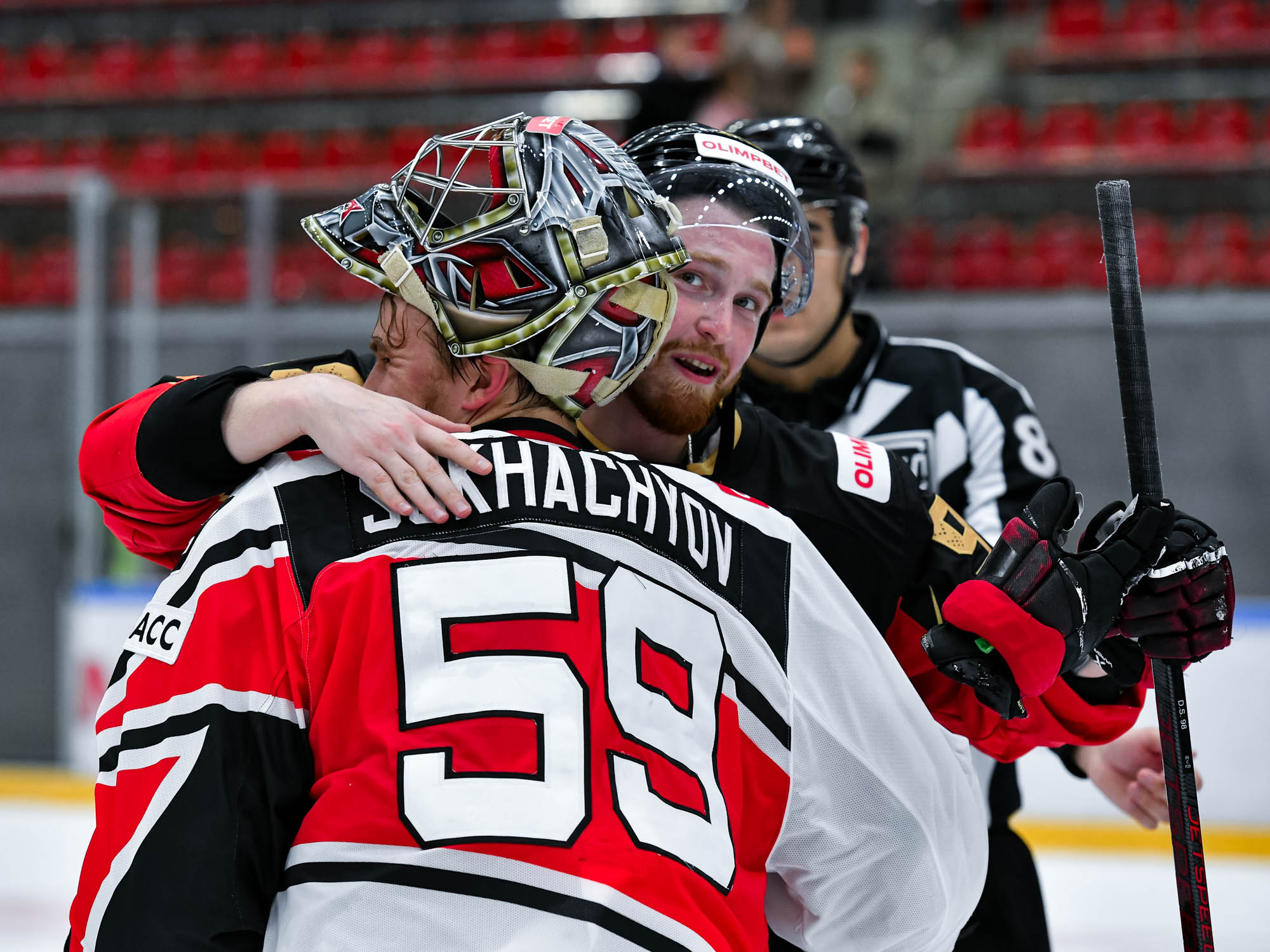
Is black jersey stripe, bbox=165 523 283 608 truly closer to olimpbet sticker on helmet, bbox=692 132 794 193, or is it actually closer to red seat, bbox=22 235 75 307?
olimpbet sticker on helmet, bbox=692 132 794 193

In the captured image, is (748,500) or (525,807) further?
(748,500)

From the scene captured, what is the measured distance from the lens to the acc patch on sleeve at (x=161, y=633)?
114cm

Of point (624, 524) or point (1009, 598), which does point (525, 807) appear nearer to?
point (624, 524)

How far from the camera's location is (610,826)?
1115 mm

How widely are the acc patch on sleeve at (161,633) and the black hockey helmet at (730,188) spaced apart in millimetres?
766

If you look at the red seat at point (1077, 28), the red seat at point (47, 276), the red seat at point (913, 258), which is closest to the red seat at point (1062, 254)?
the red seat at point (913, 258)

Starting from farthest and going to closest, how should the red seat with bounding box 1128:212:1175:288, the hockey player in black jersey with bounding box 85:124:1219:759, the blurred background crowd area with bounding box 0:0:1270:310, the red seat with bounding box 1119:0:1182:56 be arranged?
the red seat with bounding box 1119:0:1182:56, the red seat with bounding box 1128:212:1175:288, the blurred background crowd area with bounding box 0:0:1270:310, the hockey player in black jersey with bounding box 85:124:1219:759

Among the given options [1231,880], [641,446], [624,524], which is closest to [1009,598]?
[624,524]

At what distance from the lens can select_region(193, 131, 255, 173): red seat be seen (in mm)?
8547

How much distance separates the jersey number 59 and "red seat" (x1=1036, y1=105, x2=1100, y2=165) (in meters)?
6.56

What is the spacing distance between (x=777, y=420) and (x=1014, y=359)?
4.16 metres

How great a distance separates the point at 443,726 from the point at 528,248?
0.44m

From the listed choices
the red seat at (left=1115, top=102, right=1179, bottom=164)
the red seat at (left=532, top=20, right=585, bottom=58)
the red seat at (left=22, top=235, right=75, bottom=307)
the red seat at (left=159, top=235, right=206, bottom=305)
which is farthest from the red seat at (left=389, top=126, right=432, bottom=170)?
the red seat at (left=1115, top=102, right=1179, bottom=164)

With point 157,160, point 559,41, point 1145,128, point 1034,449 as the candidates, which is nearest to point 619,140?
point 559,41
